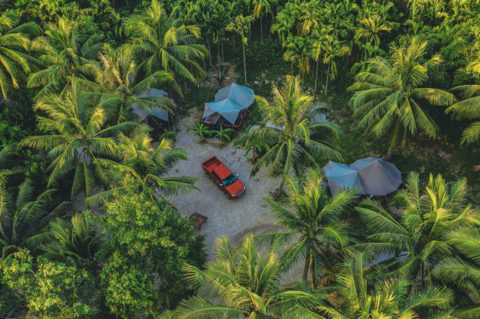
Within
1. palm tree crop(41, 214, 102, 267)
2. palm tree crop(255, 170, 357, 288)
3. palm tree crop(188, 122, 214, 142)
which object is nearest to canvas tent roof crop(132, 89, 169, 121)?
palm tree crop(188, 122, 214, 142)

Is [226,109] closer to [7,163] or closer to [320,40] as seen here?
[320,40]

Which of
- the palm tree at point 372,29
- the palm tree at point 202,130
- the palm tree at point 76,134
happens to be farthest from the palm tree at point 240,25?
the palm tree at point 76,134

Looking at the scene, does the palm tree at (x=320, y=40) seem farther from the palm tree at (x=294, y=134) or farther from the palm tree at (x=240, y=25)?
the palm tree at (x=294, y=134)

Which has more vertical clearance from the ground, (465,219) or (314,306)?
(465,219)

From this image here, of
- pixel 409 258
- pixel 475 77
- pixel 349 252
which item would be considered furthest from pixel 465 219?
pixel 475 77

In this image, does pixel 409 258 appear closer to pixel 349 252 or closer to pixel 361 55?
pixel 349 252

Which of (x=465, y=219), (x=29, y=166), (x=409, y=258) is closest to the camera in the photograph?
(x=465, y=219)
